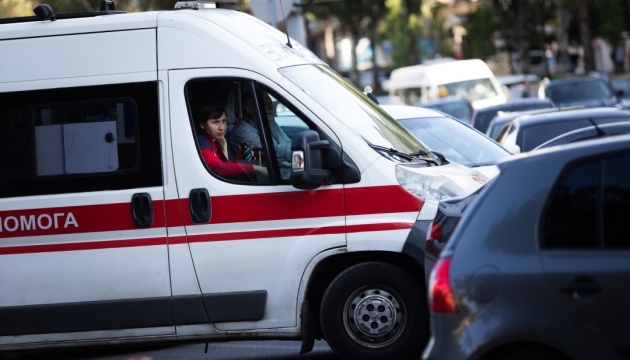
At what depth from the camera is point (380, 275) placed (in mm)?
8648

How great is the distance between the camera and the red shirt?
8812 millimetres

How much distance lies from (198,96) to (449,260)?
3329 mm

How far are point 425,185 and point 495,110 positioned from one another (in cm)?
1443

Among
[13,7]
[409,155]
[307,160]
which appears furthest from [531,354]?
[13,7]

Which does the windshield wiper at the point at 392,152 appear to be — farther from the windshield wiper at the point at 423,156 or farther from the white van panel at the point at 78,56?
the white van panel at the point at 78,56

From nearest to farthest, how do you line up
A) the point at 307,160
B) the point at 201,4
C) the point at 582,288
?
the point at 582,288 < the point at 307,160 < the point at 201,4

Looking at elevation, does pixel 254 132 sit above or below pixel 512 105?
below

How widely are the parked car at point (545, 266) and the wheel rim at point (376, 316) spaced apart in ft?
8.67

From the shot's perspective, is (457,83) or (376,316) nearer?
(376,316)

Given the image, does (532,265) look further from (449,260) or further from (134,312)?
(134,312)

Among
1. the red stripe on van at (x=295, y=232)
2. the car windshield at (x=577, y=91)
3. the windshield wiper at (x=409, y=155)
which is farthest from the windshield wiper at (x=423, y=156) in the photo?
the car windshield at (x=577, y=91)

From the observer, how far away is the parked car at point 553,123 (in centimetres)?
1473

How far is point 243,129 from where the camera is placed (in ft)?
29.4

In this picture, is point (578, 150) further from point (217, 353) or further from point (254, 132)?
point (217, 353)
